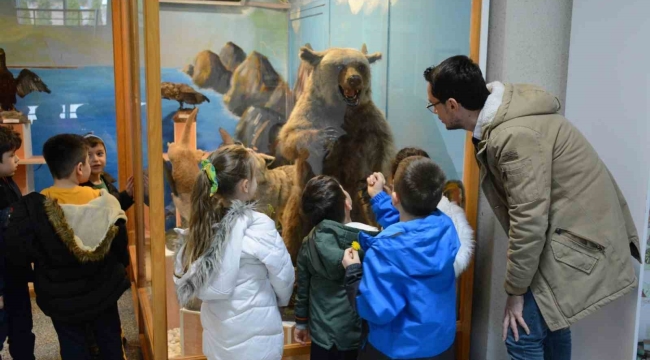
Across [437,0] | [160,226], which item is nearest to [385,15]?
[437,0]

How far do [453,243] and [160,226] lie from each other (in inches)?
45.3

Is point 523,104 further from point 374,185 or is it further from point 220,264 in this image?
point 220,264

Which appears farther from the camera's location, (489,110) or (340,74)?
(340,74)

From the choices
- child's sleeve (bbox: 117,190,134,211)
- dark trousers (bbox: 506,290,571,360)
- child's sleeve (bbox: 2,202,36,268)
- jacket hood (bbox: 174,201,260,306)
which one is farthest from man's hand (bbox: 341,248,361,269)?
child's sleeve (bbox: 117,190,134,211)

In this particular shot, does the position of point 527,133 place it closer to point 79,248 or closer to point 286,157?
point 286,157

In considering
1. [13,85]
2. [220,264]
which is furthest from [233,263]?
[13,85]

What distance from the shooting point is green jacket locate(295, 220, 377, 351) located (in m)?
2.04

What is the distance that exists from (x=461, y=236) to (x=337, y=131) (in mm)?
788

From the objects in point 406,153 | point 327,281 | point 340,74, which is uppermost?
point 340,74

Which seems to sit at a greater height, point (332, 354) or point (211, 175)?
point (211, 175)

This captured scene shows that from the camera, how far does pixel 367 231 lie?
2.12 meters

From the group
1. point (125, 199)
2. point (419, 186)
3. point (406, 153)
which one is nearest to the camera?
point (419, 186)

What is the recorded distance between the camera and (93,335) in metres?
2.51

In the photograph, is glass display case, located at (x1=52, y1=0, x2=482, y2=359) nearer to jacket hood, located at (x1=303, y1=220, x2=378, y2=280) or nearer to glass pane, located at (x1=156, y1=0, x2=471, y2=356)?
glass pane, located at (x1=156, y1=0, x2=471, y2=356)
